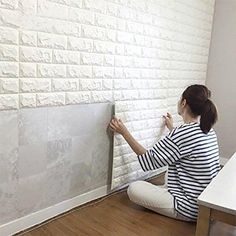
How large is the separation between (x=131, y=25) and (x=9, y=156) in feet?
4.38

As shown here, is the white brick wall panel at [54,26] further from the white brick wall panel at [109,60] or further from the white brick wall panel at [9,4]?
the white brick wall panel at [109,60]

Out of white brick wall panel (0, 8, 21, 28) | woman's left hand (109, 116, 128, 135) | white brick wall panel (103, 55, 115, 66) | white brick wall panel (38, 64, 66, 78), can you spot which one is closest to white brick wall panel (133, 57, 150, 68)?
white brick wall panel (103, 55, 115, 66)

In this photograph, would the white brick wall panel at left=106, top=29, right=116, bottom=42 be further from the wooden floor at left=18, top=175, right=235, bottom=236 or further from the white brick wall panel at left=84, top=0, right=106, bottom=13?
the wooden floor at left=18, top=175, right=235, bottom=236

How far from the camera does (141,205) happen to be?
2.25 meters

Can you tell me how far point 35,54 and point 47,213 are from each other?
41.0 inches

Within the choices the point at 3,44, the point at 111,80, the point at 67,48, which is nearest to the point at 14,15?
the point at 3,44

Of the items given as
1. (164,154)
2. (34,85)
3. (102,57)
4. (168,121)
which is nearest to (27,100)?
(34,85)

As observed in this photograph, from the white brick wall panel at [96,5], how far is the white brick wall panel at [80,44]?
0.70 ft

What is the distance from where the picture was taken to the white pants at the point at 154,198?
211 centimetres

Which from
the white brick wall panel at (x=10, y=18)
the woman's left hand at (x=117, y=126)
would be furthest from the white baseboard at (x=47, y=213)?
the white brick wall panel at (x=10, y=18)

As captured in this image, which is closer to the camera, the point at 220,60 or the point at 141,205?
the point at 141,205

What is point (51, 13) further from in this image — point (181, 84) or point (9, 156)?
point (181, 84)

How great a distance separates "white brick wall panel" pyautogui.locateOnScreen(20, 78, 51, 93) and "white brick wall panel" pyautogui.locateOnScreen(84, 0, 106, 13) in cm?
57

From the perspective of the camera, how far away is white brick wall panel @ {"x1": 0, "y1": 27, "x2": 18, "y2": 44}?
1.54 meters
